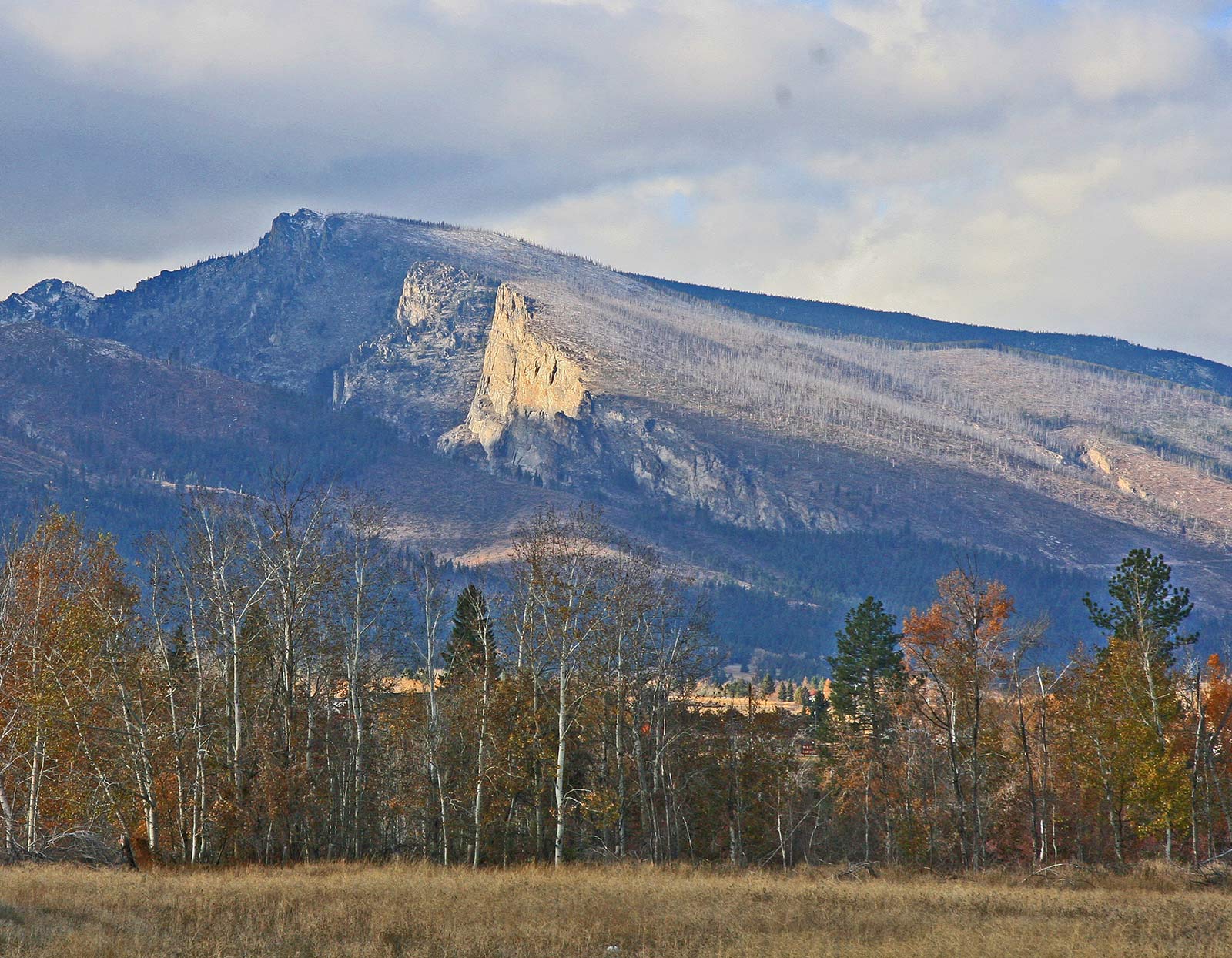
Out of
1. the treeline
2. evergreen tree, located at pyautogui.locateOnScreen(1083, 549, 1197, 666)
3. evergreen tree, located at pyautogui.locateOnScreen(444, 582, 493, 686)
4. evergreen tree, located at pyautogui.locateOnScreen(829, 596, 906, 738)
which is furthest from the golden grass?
evergreen tree, located at pyautogui.locateOnScreen(829, 596, 906, 738)

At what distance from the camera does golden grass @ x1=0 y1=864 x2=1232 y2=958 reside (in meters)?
24.9

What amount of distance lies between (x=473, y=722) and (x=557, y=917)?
18096 millimetres

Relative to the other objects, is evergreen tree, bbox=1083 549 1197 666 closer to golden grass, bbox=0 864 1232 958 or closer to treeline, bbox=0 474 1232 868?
treeline, bbox=0 474 1232 868

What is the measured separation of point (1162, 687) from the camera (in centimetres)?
5384

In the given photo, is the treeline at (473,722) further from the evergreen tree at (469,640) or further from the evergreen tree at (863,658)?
the evergreen tree at (863,658)

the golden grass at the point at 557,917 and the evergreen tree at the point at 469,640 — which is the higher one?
the evergreen tree at the point at 469,640

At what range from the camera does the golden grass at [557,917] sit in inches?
981

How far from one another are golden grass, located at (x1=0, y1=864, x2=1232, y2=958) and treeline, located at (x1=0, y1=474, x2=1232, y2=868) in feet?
18.9

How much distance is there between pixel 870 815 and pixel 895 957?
47.3m

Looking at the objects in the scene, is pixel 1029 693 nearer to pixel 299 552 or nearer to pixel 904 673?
pixel 904 673

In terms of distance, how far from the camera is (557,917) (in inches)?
1115

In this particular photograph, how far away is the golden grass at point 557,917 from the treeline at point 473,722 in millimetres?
5760

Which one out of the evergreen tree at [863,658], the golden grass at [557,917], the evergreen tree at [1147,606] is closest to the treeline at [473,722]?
the evergreen tree at [1147,606]

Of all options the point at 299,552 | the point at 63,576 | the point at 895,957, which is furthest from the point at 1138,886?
the point at 63,576
